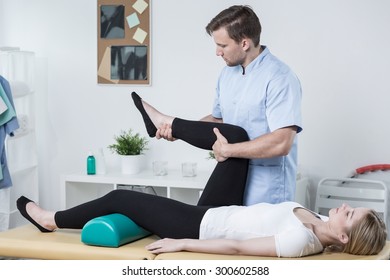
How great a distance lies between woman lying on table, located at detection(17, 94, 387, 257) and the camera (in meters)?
2.41

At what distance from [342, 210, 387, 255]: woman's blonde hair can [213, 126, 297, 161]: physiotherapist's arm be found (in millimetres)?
430

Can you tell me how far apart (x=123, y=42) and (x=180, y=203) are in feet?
6.00

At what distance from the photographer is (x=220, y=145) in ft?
8.89

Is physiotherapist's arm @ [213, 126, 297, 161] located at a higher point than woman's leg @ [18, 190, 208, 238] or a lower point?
higher

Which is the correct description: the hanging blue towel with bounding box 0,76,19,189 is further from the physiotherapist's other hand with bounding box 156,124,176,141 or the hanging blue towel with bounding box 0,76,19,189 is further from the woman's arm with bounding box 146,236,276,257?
the woman's arm with bounding box 146,236,276,257

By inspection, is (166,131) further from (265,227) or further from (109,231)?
(265,227)

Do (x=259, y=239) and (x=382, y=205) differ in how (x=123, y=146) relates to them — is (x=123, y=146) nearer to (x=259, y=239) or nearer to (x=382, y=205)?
(x=382, y=205)

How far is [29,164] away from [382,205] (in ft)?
7.00

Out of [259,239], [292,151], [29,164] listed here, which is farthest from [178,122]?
[29,164]

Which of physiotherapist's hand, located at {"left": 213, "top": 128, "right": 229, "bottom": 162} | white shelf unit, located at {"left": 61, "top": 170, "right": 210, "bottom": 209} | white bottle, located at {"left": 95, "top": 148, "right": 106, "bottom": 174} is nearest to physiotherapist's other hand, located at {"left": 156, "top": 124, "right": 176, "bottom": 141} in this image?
physiotherapist's hand, located at {"left": 213, "top": 128, "right": 229, "bottom": 162}

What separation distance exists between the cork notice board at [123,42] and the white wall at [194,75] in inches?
2.0

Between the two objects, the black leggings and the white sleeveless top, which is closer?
the white sleeveless top

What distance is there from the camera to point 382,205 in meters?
3.63

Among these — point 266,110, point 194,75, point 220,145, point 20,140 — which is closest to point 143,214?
point 220,145
